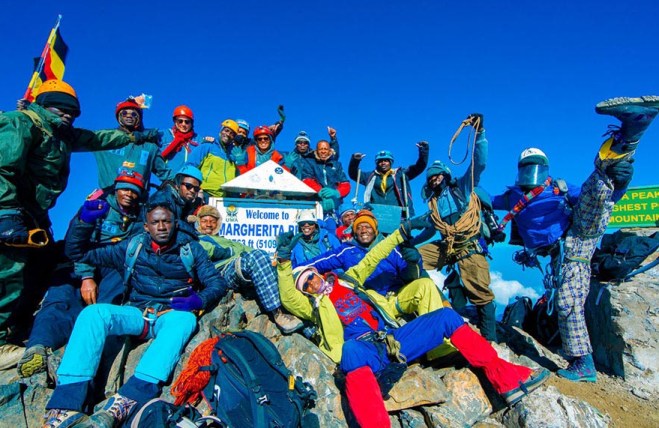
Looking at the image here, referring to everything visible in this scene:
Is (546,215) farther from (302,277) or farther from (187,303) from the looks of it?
(187,303)

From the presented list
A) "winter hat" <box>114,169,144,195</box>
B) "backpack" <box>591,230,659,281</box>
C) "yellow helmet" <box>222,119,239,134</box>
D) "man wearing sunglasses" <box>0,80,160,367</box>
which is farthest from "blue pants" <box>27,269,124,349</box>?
"backpack" <box>591,230,659,281</box>

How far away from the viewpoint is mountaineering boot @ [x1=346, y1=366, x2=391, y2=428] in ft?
13.1

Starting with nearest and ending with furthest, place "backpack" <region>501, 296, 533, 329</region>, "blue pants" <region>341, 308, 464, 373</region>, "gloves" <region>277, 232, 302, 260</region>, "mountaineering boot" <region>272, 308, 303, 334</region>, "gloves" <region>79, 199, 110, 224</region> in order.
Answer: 1. "blue pants" <region>341, 308, 464, 373</region>
2. "gloves" <region>277, 232, 302, 260</region>
3. "gloves" <region>79, 199, 110, 224</region>
4. "mountaineering boot" <region>272, 308, 303, 334</region>
5. "backpack" <region>501, 296, 533, 329</region>

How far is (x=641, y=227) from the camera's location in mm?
8562

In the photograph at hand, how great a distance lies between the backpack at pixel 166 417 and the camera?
12.1 feet

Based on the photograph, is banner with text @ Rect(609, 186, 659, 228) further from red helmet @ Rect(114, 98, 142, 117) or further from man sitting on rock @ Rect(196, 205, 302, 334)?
red helmet @ Rect(114, 98, 142, 117)

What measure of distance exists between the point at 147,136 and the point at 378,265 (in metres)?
5.24

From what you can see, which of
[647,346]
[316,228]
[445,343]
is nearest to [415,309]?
[445,343]

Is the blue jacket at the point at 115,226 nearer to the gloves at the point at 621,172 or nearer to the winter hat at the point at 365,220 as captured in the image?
the winter hat at the point at 365,220

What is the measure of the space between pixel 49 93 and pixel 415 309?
6.36 metres

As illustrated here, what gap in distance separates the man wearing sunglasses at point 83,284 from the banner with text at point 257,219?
206cm

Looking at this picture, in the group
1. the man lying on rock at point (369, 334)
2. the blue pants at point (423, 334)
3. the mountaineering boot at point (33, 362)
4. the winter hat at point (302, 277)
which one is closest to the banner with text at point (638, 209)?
the man lying on rock at point (369, 334)

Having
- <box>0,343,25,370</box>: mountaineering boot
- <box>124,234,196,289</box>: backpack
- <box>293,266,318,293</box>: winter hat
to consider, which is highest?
<box>124,234,196,289</box>: backpack

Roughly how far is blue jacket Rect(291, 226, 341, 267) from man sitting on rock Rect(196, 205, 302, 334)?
1.03 metres
